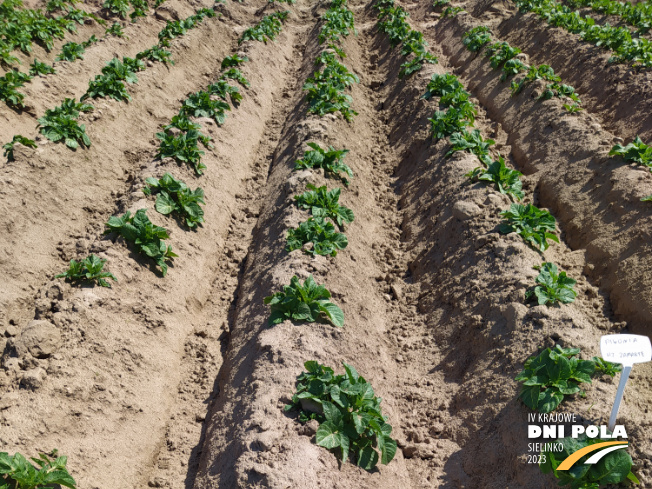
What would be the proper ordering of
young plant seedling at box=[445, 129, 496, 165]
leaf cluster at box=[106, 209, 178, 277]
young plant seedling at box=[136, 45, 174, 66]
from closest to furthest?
leaf cluster at box=[106, 209, 178, 277] → young plant seedling at box=[445, 129, 496, 165] → young plant seedling at box=[136, 45, 174, 66]

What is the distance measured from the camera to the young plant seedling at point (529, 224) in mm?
5512

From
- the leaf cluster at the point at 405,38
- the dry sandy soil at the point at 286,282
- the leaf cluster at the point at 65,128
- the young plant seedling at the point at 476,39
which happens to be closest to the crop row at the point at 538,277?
the dry sandy soil at the point at 286,282

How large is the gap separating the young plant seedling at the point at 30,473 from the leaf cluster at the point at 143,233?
8.59 feet

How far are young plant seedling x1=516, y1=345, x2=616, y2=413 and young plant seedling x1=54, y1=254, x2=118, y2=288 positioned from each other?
467 centimetres

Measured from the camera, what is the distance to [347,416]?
384 centimetres

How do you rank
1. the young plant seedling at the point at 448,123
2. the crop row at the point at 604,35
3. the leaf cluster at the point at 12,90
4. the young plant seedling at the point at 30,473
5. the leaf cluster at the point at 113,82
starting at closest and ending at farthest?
the young plant seedling at the point at 30,473
the young plant seedling at the point at 448,123
the leaf cluster at the point at 12,90
the leaf cluster at the point at 113,82
the crop row at the point at 604,35

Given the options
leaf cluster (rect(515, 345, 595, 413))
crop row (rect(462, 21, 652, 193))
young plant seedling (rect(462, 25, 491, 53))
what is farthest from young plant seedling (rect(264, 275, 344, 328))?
young plant seedling (rect(462, 25, 491, 53))

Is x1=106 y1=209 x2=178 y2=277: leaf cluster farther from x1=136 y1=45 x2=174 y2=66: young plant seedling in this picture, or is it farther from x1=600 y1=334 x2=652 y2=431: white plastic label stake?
x1=136 y1=45 x2=174 y2=66: young plant seedling

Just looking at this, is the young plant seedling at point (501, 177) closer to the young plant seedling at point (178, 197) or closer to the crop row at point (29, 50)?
the young plant seedling at point (178, 197)

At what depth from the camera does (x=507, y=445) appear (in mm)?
3850

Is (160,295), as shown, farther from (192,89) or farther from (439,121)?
(192,89)

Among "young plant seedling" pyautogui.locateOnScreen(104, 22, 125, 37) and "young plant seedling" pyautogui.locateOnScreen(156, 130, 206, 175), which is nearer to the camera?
"young plant seedling" pyautogui.locateOnScreen(156, 130, 206, 175)

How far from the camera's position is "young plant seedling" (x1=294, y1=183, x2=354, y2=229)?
6312 mm

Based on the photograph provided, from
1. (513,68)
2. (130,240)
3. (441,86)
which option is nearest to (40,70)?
(130,240)
